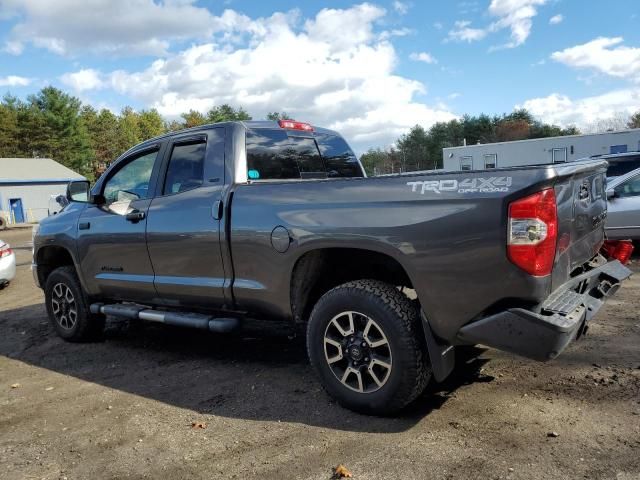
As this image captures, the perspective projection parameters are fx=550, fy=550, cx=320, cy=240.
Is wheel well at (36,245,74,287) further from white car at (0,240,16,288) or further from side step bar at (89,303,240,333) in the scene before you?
white car at (0,240,16,288)

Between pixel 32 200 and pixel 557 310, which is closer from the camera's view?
pixel 557 310

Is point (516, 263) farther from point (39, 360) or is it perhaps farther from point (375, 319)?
point (39, 360)

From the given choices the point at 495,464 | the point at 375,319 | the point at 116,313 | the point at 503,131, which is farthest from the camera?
the point at 503,131

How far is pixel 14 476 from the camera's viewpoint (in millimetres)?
3188

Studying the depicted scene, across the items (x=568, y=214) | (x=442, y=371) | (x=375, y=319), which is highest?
(x=568, y=214)

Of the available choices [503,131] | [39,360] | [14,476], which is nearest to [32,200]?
[39,360]

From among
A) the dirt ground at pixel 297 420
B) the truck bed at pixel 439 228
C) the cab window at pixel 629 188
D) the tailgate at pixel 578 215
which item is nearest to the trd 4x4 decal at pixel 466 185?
the truck bed at pixel 439 228

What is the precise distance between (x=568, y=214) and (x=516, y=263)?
1.97ft

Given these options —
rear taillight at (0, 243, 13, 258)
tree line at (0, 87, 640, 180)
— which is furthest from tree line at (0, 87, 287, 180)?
rear taillight at (0, 243, 13, 258)

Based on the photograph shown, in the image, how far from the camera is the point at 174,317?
15.4ft

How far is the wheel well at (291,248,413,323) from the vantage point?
153 inches

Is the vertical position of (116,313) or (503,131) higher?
(503,131)

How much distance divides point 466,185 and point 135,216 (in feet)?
10.2

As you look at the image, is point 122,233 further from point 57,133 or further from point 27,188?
point 57,133
